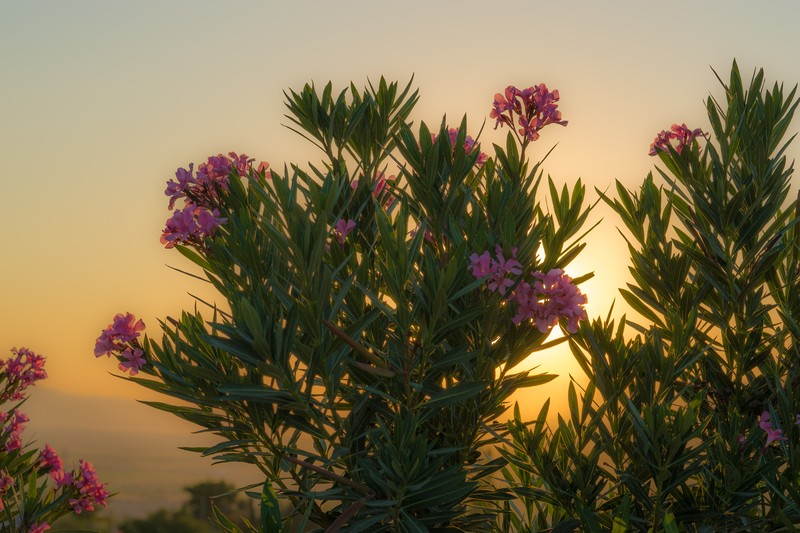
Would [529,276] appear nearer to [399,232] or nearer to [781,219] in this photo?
[399,232]

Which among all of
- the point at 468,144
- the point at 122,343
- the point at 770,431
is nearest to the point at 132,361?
the point at 122,343

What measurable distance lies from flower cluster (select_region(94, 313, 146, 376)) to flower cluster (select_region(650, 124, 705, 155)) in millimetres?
2786

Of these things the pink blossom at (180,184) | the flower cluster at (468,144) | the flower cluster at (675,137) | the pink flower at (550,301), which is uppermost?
the flower cluster at (675,137)

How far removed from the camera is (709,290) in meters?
4.14

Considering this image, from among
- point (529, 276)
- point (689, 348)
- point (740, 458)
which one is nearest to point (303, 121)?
point (529, 276)

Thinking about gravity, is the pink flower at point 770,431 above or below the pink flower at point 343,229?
below

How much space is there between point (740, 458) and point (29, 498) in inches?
159

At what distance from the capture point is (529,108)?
371 cm

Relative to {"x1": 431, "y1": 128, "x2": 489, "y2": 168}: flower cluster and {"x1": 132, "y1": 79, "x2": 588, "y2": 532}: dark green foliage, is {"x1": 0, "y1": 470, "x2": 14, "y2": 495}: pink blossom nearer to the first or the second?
{"x1": 132, "y1": 79, "x2": 588, "y2": 532}: dark green foliage

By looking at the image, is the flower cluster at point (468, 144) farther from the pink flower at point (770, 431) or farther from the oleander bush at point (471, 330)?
the pink flower at point (770, 431)

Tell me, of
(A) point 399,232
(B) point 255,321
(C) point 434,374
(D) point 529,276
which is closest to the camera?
(B) point 255,321

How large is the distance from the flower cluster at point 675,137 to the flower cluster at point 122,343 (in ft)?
9.14

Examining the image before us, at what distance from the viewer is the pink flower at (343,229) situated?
3.25 m

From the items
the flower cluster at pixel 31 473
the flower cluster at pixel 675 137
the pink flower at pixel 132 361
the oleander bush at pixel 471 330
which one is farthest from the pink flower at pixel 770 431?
the flower cluster at pixel 31 473
